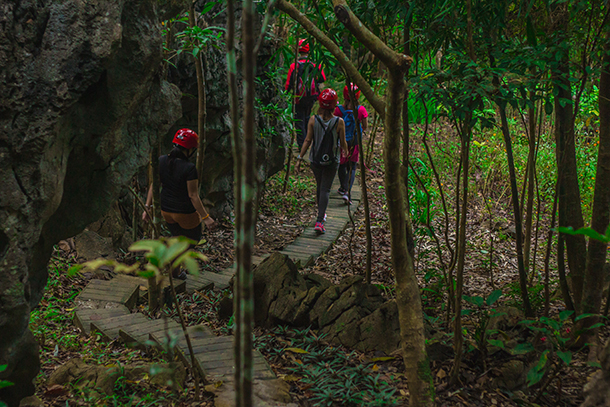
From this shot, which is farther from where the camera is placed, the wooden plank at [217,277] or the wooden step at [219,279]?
the wooden plank at [217,277]

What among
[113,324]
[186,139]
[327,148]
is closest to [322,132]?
[327,148]

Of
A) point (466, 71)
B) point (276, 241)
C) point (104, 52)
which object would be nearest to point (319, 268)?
point (276, 241)

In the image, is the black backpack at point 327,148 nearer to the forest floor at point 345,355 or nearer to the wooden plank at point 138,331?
the forest floor at point 345,355

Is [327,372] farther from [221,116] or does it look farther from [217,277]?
[221,116]

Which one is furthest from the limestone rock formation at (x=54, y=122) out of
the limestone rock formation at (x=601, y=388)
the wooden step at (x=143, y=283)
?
the limestone rock formation at (x=601, y=388)

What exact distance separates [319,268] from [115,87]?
11.9 feet

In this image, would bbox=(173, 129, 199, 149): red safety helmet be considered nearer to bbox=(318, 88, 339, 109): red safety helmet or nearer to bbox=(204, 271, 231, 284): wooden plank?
bbox=(204, 271, 231, 284): wooden plank

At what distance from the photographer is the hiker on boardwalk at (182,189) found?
15.3 feet

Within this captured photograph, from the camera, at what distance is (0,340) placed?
7.22 feet

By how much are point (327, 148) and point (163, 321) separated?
10.8ft

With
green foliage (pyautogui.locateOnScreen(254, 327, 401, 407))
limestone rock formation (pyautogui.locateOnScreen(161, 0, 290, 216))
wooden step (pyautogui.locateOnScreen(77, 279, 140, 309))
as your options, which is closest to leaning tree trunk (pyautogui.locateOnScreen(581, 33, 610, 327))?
green foliage (pyautogui.locateOnScreen(254, 327, 401, 407))

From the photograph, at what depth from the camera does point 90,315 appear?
4.07 m

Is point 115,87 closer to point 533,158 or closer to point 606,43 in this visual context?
point 606,43

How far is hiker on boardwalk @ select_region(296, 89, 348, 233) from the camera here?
6219 millimetres
